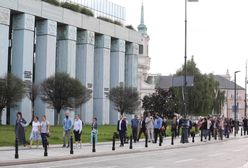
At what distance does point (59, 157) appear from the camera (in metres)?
22.8

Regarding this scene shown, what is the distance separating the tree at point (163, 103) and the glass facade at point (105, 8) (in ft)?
64.7

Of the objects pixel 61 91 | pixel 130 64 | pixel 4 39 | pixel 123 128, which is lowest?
pixel 123 128

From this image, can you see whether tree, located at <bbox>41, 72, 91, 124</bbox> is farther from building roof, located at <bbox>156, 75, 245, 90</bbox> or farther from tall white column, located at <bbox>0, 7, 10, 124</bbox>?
building roof, located at <bbox>156, 75, 245, 90</bbox>

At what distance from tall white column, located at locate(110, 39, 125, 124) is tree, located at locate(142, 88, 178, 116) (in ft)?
22.0

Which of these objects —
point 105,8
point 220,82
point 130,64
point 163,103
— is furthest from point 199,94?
point 220,82

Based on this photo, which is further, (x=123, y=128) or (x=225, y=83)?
(x=225, y=83)

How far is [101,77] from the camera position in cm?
8962

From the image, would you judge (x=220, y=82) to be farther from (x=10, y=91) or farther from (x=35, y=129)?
(x=35, y=129)

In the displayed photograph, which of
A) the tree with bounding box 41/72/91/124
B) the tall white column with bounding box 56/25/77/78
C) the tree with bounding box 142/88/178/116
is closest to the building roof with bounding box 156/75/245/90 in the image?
the tree with bounding box 142/88/178/116

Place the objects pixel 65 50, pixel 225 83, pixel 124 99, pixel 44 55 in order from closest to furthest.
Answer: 1. pixel 44 55
2. pixel 65 50
3. pixel 124 99
4. pixel 225 83

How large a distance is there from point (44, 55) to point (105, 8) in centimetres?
2725

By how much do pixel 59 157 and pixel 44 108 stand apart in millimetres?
53641

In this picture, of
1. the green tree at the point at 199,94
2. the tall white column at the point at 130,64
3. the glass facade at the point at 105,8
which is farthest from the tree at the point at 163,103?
the glass facade at the point at 105,8

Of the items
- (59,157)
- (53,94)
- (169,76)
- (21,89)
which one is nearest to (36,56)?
(53,94)
